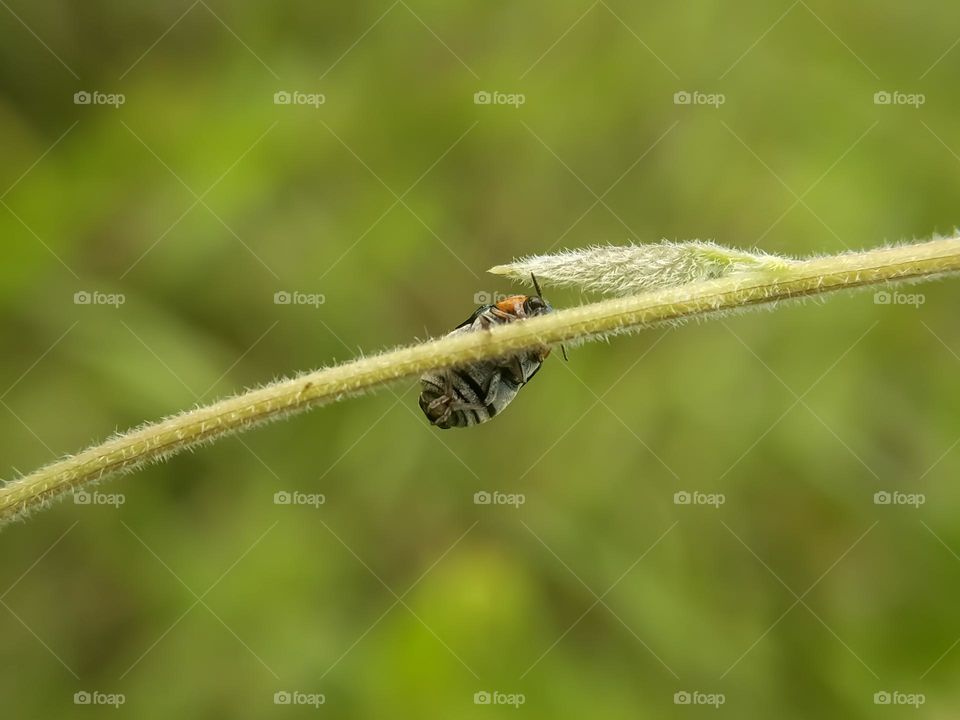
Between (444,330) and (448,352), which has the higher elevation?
(444,330)

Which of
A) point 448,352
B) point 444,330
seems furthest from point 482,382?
point 444,330

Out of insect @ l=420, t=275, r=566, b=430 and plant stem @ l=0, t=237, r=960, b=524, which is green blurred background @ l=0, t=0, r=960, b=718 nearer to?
insect @ l=420, t=275, r=566, b=430

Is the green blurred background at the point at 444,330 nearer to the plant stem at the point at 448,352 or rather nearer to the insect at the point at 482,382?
the insect at the point at 482,382

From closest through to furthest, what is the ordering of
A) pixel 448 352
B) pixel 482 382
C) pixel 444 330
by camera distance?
pixel 448 352, pixel 482 382, pixel 444 330

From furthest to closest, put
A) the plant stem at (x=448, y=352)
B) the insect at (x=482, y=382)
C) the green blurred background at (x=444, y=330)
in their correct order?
1. the green blurred background at (x=444, y=330)
2. the insect at (x=482, y=382)
3. the plant stem at (x=448, y=352)

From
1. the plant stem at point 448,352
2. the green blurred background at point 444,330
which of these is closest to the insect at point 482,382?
the plant stem at point 448,352

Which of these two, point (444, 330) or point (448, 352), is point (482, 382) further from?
point (444, 330)

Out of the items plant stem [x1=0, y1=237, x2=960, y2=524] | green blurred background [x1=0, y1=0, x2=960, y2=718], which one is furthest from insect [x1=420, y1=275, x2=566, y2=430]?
green blurred background [x1=0, y1=0, x2=960, y2=718]
